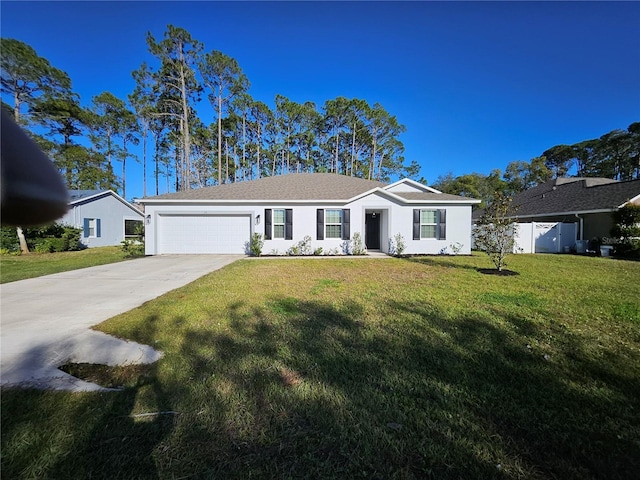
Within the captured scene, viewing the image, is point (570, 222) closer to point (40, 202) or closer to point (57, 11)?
point (40, 202)

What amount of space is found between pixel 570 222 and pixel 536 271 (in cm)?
1130

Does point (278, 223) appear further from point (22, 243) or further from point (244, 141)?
point (244, 141)

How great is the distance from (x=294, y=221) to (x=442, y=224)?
23.0 ft

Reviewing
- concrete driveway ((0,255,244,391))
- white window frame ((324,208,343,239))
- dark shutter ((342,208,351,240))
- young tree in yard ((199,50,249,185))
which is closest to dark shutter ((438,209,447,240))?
dark shutter ((342,208,351,240))

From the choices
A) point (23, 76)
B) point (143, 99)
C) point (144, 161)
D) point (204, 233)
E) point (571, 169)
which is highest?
point (143, 99)

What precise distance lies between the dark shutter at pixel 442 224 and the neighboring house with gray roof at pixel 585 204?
10.00 feet

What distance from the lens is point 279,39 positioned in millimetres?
12109

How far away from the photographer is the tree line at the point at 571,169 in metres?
33.9

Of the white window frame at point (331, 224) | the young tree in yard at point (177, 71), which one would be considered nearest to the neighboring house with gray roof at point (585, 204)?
the white window frame at point (331, 224)

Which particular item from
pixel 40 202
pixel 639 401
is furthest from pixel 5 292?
pixel 639 401

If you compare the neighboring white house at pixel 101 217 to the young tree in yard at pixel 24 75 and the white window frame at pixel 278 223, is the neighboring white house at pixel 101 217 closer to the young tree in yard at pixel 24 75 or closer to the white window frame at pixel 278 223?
the young tree in yard at pixel 24 75

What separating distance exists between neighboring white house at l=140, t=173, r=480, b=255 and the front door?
183 centimetres

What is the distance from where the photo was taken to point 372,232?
15.7 m

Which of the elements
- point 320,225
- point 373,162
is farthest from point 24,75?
point 373,162
